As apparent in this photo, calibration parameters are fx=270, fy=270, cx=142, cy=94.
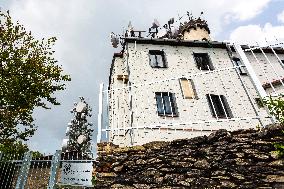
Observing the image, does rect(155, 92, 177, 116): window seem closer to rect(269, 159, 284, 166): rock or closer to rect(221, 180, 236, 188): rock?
rect(269, 159, 284, 166): rock

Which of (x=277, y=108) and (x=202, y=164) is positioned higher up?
(x=277, y=108)

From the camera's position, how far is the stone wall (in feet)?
14.7

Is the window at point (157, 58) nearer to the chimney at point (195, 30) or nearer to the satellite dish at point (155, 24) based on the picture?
the satellite dish at point (155, 24)

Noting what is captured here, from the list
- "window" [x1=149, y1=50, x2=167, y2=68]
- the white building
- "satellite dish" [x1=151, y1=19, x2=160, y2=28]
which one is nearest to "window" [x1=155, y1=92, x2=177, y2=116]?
the white building

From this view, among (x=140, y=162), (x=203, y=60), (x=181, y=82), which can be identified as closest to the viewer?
(x=140, y=162)

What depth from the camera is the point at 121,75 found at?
19.3 meters

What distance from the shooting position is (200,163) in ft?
15.6

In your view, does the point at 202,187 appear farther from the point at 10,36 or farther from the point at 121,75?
the point at 10,36

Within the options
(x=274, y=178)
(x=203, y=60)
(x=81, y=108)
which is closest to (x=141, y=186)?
(x=274, y=178)

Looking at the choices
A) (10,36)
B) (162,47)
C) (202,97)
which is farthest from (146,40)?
(10,36)

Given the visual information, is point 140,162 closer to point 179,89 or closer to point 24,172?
point 24,172

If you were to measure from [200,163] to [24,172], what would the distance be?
23.8 ft

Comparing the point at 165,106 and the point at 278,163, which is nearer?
the point at 278,163

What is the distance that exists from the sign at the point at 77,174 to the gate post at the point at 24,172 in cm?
277
